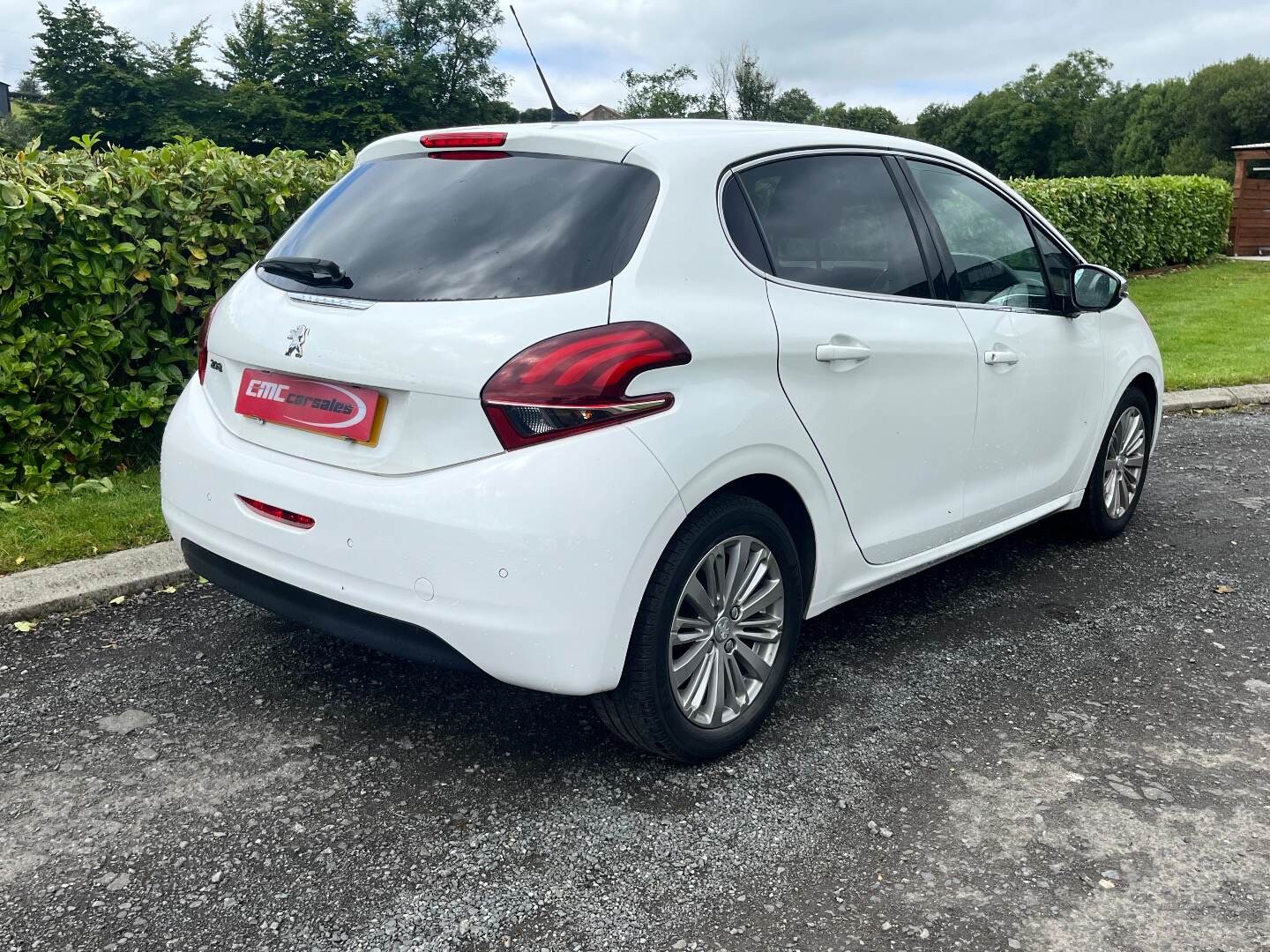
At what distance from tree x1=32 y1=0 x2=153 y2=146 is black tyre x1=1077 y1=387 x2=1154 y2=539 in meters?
66.1

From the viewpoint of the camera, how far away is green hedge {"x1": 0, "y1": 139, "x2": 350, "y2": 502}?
5199mm

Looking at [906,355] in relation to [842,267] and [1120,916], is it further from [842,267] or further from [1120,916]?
[1120,916]

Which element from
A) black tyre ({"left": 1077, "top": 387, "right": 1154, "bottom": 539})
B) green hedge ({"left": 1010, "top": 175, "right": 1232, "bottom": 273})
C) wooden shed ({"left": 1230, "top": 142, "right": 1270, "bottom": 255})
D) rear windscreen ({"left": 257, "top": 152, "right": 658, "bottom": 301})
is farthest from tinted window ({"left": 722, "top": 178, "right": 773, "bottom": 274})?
wooden shed ({"left": 1230, "top": 142, "right": 1270, "bottom": 255})

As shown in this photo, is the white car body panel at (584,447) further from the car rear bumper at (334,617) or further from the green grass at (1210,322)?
the green grass at (1210,322)

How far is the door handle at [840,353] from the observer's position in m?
3.30

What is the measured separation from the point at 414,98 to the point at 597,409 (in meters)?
72.0

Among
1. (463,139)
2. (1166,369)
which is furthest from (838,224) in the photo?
(1166,369)

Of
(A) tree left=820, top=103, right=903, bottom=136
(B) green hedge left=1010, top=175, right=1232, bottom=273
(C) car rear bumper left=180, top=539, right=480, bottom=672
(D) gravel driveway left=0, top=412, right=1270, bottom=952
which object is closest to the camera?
(D) gravel driveway left=0, top=412, right=1270, bottom=952

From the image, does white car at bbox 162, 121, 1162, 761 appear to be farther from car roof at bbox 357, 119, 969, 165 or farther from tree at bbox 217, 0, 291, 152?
tree at bbox 217, 0, 291, 152

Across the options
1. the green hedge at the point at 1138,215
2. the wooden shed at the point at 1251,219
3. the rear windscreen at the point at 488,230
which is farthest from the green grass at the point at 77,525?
the wooden shed at the point at 1251,219

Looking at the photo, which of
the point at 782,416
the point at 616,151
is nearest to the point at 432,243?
the point at 616,151

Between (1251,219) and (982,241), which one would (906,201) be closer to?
(982,241)

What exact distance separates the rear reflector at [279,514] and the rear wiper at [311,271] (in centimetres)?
61

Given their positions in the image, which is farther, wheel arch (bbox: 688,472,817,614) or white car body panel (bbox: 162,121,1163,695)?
wheel arch (bbox: 688,472,817,614)
